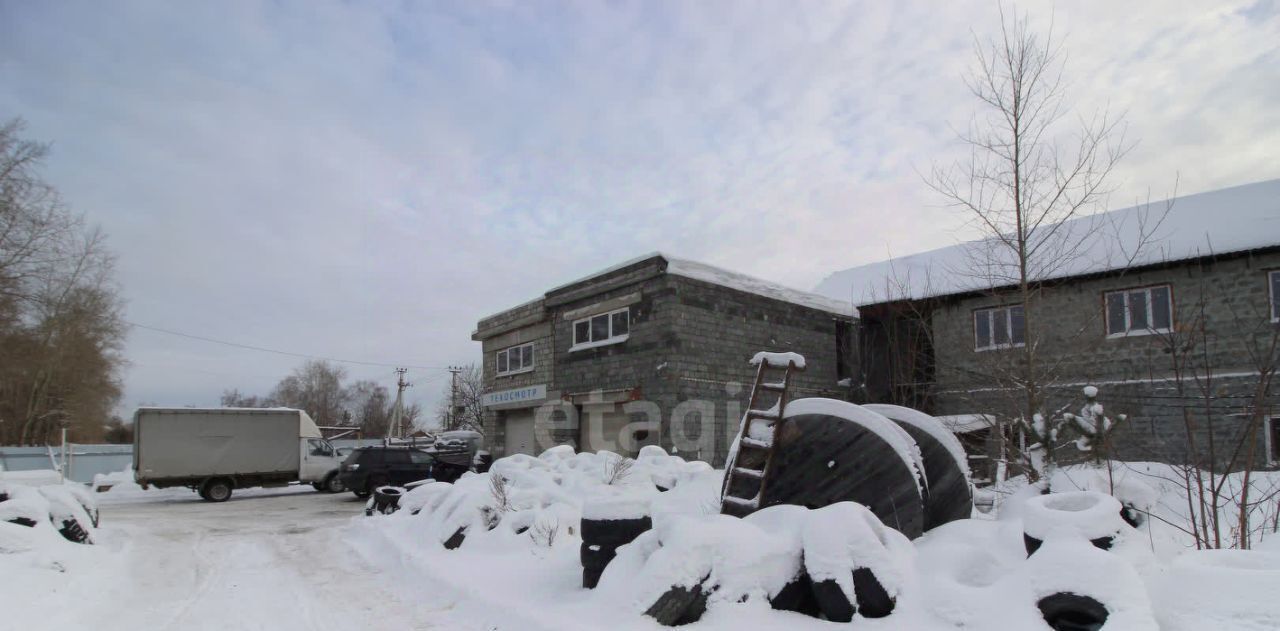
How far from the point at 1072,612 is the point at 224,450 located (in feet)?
78.7

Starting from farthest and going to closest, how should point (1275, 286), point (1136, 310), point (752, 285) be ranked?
1. point (752, 285)
2. point (1136, 310)
3. point (1275, 286)

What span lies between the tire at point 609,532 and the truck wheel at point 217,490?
2019 cm

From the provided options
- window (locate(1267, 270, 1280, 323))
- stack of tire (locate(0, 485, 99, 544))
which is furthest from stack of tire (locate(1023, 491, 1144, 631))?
window (locate(1267, 270, 1280, 323))

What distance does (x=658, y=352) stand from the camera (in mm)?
17312

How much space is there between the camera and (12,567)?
306 inches

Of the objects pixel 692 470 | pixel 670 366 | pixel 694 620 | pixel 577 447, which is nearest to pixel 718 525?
pixel 694 620

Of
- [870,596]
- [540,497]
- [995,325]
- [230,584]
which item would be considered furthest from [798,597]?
[995,325]

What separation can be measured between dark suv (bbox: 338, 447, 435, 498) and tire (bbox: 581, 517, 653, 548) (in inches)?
617

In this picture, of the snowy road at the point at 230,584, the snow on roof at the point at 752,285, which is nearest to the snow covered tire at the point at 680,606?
the snowy road at the point at 230,584

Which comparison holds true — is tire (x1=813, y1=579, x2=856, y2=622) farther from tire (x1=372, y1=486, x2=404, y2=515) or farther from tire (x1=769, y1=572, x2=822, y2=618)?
tire (x1=372, y1=486, x2=404, y2=515)

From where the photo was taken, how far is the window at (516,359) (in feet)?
75.6

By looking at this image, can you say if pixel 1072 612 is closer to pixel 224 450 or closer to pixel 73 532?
pixel 73 532

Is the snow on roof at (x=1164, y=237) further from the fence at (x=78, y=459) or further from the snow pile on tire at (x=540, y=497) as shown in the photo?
the fence at (x=78, y=459)

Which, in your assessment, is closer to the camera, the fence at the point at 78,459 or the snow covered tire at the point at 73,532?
the snow covered tire at the point at 73,532
